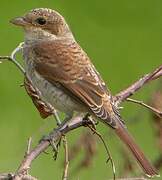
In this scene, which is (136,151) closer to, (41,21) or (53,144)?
(53,144)

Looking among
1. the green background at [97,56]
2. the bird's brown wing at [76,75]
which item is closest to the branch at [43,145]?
the bird's brown wing at [76,75]

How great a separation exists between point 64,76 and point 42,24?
41 centimetres

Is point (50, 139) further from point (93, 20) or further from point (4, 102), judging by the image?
point (93, 20)

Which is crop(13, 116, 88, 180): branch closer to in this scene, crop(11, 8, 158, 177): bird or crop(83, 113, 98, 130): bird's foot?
crop(83, 113, 98, 130): bird's foot

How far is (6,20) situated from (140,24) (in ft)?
4.85

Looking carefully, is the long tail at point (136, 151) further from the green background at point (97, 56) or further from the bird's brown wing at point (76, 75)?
the green background at point (97, 56)

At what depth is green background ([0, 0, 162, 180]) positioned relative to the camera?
21.5ft

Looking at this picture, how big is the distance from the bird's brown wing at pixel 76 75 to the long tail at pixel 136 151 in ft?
0.15

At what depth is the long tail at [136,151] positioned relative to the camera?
13.0 feet

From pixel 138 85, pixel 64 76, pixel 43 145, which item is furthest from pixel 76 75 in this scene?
pixel 43 145

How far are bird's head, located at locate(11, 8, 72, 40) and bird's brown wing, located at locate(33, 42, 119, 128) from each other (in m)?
0.12

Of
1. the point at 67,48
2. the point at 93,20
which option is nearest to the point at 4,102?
the point at 93,20

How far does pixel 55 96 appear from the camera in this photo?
447 cm

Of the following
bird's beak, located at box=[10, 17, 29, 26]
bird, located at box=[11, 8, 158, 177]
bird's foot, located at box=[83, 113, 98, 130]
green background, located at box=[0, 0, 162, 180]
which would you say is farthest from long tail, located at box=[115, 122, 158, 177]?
green background, located at box=[0, 0, 162, 180]
